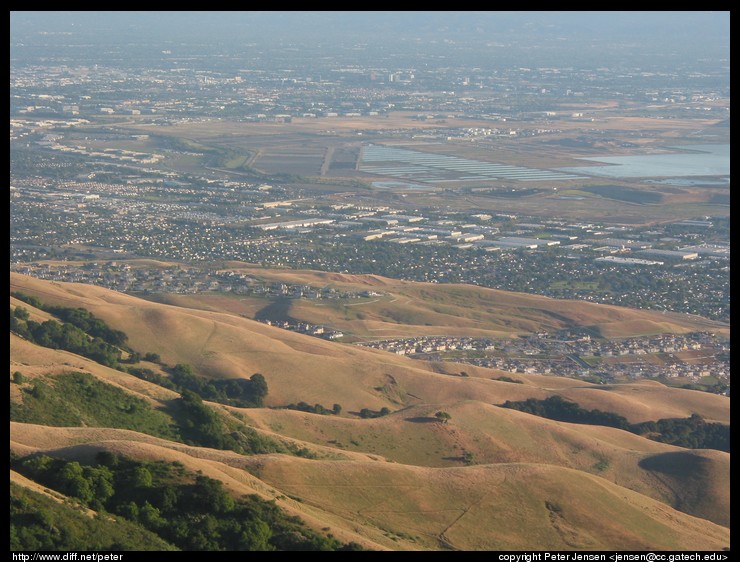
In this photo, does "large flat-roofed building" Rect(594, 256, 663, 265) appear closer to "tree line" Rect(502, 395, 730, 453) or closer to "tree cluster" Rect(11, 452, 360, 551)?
"tree line" Rect(502, 395, 730, 453)

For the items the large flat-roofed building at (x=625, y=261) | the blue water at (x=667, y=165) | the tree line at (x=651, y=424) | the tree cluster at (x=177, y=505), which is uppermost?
the blue water at (x=667, y=165)

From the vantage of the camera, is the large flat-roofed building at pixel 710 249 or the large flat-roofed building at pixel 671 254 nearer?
the large flat-roofed building at pixel 671 254

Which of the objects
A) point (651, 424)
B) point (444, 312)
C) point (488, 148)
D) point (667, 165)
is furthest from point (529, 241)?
point (488, 148)

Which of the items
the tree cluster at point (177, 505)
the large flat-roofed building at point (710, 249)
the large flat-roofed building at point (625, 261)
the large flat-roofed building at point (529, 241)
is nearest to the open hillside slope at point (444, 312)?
the large flat-roofed building at point (625, 261)

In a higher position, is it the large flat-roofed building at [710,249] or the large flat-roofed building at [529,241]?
the large flat-roofed building at [529,241]

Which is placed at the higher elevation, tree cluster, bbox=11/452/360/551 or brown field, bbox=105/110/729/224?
brown field, bbox=105/110/729/224

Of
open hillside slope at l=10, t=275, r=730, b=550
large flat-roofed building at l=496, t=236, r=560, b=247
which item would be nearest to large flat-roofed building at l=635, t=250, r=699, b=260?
large flat-roofed building at l=496, t=236, r=560, b=247

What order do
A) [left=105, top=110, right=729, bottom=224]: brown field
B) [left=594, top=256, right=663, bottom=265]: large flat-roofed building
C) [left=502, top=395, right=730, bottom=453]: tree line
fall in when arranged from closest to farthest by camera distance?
[left=502, top=395, right=730, bottom=453]: tree line, [left=594, top=256, right=663, bottom=265]: large flat-roofed building, [left=105, top=110, right=729, bottom=224]: brown field

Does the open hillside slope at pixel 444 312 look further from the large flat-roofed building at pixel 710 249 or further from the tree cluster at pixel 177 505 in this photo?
the tree cluster at pixel 177 505

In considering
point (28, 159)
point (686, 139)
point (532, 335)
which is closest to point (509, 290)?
point (532, 335)
